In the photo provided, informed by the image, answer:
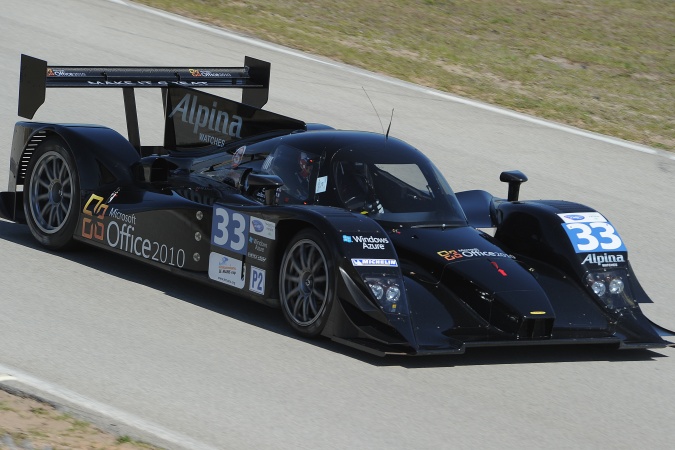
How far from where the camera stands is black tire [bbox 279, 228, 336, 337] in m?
7.38

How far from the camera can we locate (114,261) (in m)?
9.27

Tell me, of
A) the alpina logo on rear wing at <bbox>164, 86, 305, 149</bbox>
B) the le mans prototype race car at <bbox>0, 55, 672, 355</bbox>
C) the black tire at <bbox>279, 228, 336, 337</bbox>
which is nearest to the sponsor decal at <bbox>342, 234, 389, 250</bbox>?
the le mans prototype race car at <bbox>0, 55, 672, 355</bbox>

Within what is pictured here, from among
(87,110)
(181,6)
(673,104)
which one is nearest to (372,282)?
(87,110)

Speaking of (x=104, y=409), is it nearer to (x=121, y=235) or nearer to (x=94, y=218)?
(x=121, y=235)

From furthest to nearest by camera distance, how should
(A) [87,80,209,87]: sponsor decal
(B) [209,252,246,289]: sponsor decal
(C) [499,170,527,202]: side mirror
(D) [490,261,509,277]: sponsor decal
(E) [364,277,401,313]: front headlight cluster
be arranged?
1. (A) [87,80,209,87]: sponsor decal
2. (C) [499,170,527,202]: side mirror
3. (B) [209,252,246,289]: sponsor decal
4. (D) [490,261,509,277]: sponsor decal
5. (E) [364,277,401,313]: front headlight cluster

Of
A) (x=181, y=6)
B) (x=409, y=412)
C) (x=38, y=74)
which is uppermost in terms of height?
(x=181, y=6)

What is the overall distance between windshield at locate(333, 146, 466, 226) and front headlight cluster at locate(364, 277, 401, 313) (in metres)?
0.86

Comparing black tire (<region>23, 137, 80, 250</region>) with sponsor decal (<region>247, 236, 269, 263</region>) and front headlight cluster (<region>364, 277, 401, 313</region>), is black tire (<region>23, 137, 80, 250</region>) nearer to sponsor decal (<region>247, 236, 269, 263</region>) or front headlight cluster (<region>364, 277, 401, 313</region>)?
sponsor decal (<region>247, 236, 269, 263</region>)

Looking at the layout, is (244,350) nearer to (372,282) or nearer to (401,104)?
(372,282)

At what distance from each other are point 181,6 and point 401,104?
5.06 meters

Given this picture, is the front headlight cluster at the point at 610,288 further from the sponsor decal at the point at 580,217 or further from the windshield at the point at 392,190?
the windshield at the point at 392,190

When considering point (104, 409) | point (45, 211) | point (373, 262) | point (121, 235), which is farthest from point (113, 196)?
point (104, 409)

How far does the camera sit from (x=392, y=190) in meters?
8.22

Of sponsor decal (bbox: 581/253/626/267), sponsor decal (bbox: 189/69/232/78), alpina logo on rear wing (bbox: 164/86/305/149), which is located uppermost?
sponsor decal (bbox: 189/69/232/78)
